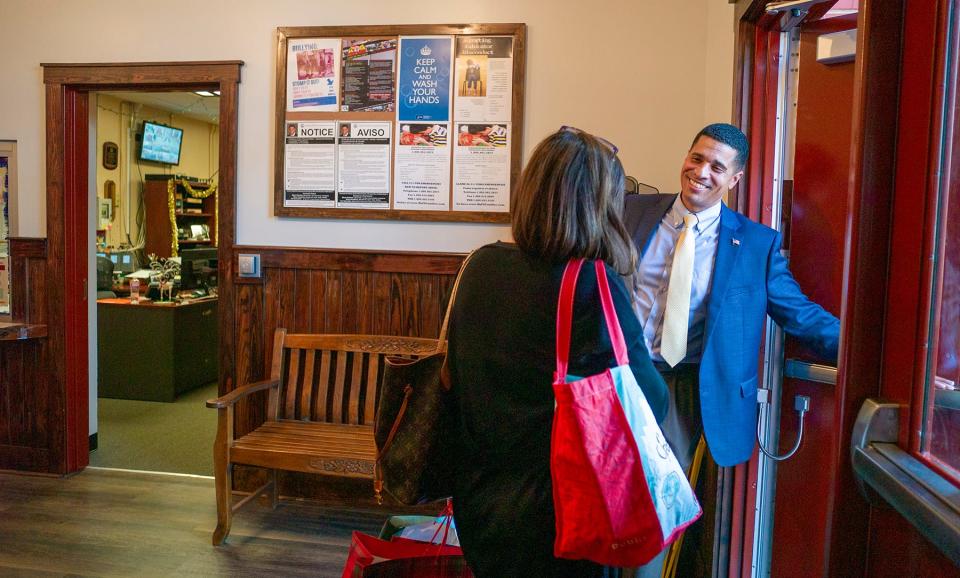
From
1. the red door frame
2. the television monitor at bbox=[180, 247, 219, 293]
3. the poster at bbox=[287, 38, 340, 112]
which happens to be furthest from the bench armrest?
the television monitor at bbox=[180, 247, 219, 293]

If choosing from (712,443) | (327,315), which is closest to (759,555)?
(712,443)

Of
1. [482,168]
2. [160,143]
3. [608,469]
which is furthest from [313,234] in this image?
[160,143]

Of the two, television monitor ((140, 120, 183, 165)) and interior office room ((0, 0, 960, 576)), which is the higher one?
television monitor ((140, 120, 183, 165))

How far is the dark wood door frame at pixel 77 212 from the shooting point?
12.5 ft

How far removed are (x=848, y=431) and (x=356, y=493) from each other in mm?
3030

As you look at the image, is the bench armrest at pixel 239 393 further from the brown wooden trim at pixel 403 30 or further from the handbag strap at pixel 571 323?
the handbag strap at pixel 571 323

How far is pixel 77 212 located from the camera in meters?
4.10

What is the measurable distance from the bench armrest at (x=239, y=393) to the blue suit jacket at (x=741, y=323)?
6.98ft

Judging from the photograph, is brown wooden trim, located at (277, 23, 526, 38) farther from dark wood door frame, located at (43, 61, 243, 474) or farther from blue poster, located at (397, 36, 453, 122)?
dark wood door frame, located at (43, 61, 243, 474)

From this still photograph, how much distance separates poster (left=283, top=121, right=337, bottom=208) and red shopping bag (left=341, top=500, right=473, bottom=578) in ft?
7.31

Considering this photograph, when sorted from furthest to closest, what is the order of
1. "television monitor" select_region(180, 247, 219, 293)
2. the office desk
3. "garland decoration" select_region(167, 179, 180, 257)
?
"garland decoration" select_region(167, 179, 180, 257) → "television monitor" select_region(180, 247, 219, 293) → the office desk

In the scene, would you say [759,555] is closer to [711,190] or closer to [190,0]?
[711,190]

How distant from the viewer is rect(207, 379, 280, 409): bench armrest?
3.22 meters

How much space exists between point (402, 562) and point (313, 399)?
6.62 feet
